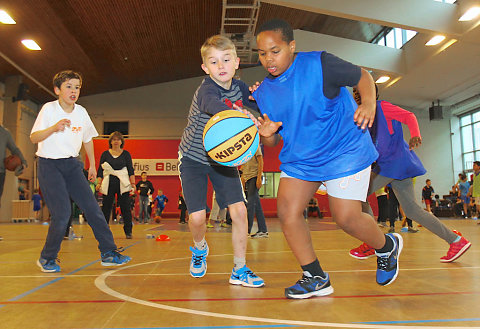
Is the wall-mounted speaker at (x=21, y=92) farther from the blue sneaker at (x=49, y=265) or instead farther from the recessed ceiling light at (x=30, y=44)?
the blue sneaker at (x=49, y=265)

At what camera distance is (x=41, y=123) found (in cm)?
346

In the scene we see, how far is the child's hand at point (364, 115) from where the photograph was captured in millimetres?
2158

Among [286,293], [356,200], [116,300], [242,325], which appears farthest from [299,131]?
[116,300]

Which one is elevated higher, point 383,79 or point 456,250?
point 383,79

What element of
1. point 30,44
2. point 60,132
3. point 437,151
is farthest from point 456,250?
point 437,151

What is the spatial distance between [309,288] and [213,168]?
1.18 meters

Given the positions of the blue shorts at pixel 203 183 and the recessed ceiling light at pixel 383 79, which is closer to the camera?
the blue shorts at pixel 203 183

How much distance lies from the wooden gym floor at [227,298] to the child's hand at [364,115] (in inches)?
36.1

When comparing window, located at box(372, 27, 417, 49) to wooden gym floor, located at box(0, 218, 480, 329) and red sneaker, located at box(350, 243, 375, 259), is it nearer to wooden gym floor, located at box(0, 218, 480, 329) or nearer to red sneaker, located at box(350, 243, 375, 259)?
red sneaker, located at box(350, 243, 375, 259)

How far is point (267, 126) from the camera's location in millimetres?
2301

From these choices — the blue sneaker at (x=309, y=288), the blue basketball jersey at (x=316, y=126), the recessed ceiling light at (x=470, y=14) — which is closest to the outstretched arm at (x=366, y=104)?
the blue basketball jersey at (x=316, y=126)

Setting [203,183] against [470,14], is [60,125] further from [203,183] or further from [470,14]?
[470,14]

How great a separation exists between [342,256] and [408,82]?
16.3 metres

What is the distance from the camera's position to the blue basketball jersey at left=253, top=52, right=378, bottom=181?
2258 millimetres
